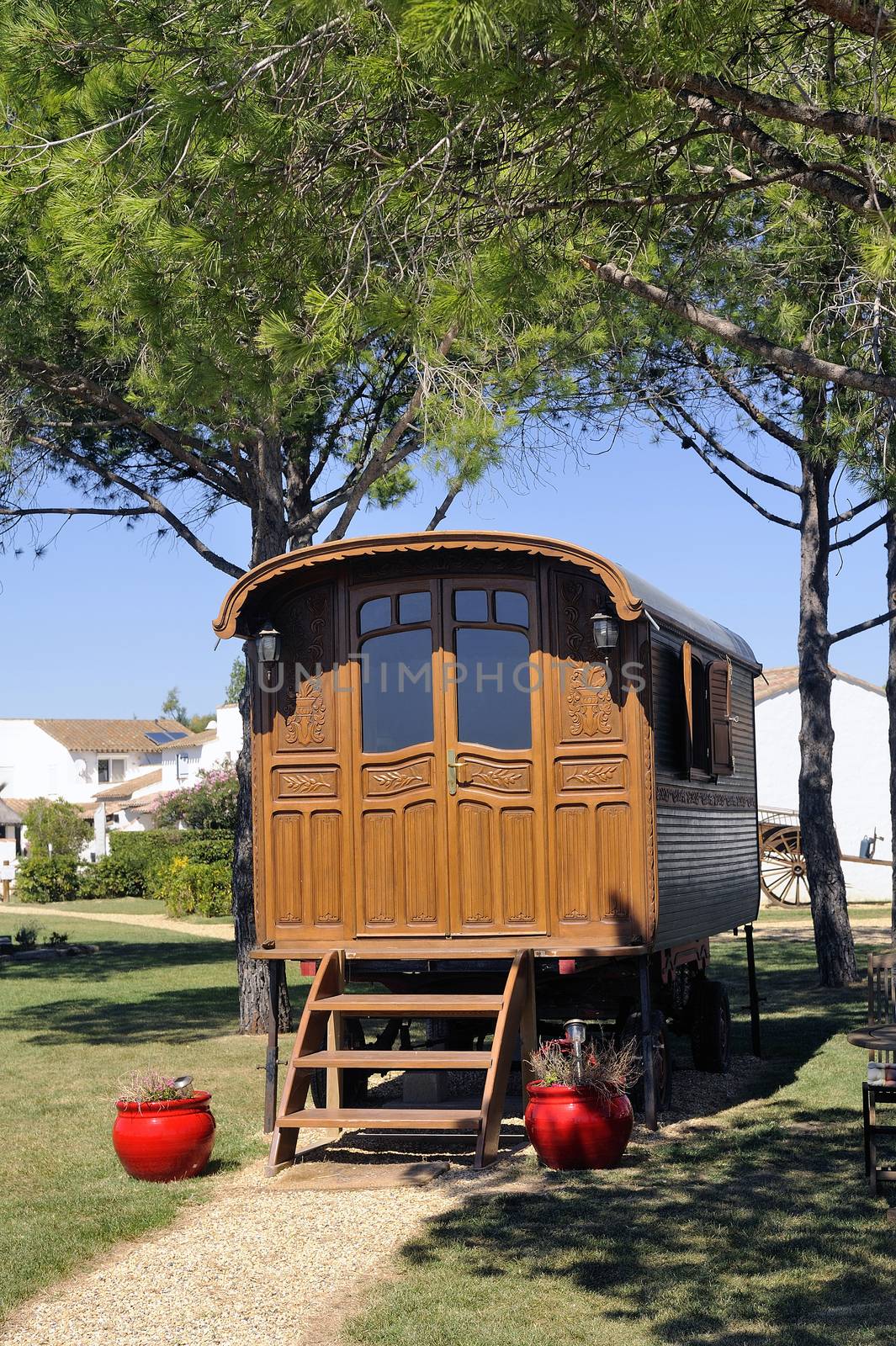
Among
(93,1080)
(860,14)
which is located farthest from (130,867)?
(860,14)

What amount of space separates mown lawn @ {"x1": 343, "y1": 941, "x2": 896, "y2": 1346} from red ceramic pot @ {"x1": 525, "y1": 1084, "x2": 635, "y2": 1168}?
0.12 m

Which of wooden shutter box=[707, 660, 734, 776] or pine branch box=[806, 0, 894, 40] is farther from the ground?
pine branch box=[806, 0, 894, 40]

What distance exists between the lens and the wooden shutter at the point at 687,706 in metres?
9.84

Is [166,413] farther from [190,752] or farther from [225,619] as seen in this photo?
[190,752]

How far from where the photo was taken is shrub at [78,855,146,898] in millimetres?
37938

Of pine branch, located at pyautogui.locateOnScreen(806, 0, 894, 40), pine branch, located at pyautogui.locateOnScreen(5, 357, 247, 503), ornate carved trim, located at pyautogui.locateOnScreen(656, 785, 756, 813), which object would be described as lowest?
ornate carved trim, located at pyautogui.locateOnScreen(656, 785, 756, 813)

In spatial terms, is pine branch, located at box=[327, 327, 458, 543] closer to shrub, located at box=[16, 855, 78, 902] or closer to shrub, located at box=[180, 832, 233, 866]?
shrub, located at box=[180, 832, 233, 866]

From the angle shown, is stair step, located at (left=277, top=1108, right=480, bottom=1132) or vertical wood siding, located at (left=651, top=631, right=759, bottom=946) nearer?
stair step, located at (left=277, top=1108, right=480, bottom=1132)

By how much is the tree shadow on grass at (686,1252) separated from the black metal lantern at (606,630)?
2.89m

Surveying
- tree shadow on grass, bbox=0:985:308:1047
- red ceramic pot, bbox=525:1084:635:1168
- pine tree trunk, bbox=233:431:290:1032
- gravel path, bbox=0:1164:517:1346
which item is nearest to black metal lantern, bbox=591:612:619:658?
red ceramic pot, bbox=525:1084:635:1168

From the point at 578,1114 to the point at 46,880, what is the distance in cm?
3083

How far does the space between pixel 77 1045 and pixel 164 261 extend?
8.52m

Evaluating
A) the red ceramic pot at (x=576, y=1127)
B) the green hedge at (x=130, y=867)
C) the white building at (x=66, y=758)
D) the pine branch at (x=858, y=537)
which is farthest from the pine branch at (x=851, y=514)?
the white building at (x=66, y=758)

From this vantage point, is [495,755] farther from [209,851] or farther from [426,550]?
[209,851]
